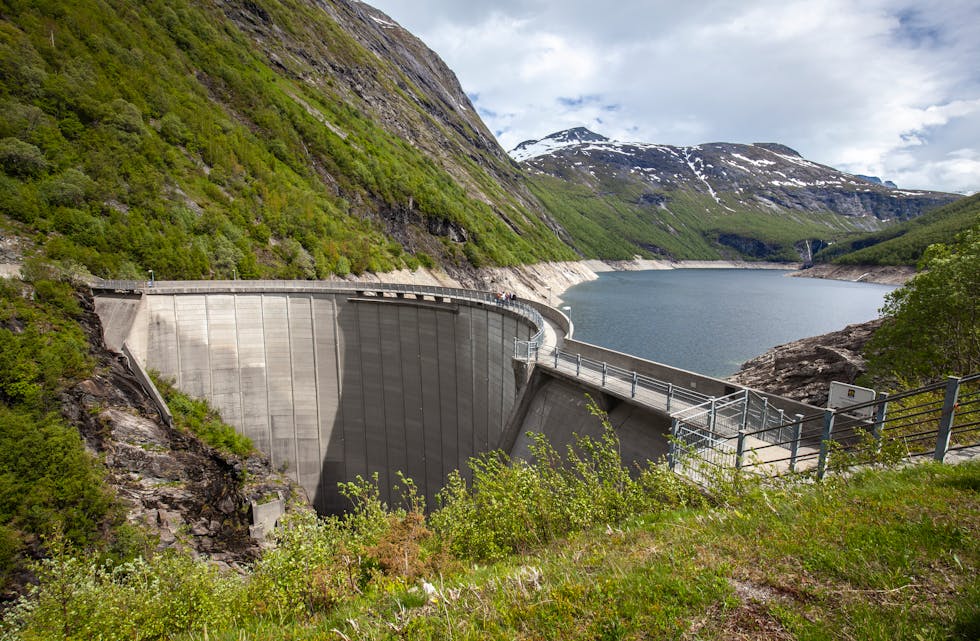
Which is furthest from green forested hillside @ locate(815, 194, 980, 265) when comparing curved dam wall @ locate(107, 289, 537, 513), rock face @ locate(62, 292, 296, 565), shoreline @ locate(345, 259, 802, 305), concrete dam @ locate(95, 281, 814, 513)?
rock face @ locate(62, 292, 296, 565)

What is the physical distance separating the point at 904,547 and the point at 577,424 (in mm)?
12776

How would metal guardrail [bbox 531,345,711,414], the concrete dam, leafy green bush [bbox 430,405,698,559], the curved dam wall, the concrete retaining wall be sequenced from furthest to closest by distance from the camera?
1. the curved dam wall
2. the concrete dam
3. the concrete retaining wall
4. metal guardrail [bbox 531,345,711,414]
5. leafy green bush [bbox 430,405,698,559]

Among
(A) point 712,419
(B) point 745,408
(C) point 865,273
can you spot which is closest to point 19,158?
(A) point 712,419

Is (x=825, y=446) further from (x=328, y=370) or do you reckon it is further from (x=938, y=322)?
(x=328, y=370)

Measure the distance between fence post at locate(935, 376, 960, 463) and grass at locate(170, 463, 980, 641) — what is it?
0.70m

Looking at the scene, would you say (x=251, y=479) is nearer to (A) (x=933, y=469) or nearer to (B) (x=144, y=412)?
(B) (x=144, y=412)

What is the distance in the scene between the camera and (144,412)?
29.9 meters

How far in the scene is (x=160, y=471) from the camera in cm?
2816

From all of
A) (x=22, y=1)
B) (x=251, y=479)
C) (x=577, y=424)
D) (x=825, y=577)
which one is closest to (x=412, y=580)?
(x=825, y=577)

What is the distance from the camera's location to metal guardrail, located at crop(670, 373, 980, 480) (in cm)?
728

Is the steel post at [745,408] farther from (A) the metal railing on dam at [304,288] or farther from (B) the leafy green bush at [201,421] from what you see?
(B) the leafy green bush at [201,421]

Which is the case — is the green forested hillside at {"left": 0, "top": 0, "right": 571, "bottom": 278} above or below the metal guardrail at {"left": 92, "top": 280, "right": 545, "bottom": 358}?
above

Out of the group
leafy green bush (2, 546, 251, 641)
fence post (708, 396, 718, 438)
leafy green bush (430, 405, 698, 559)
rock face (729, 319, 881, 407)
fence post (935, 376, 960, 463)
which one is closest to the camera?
fence post (935, 376, 960, 463)

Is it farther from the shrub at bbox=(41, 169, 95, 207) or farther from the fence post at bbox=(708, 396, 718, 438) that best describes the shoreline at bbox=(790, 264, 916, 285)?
the shrub at bbox=(41, 169, 95, 207)
